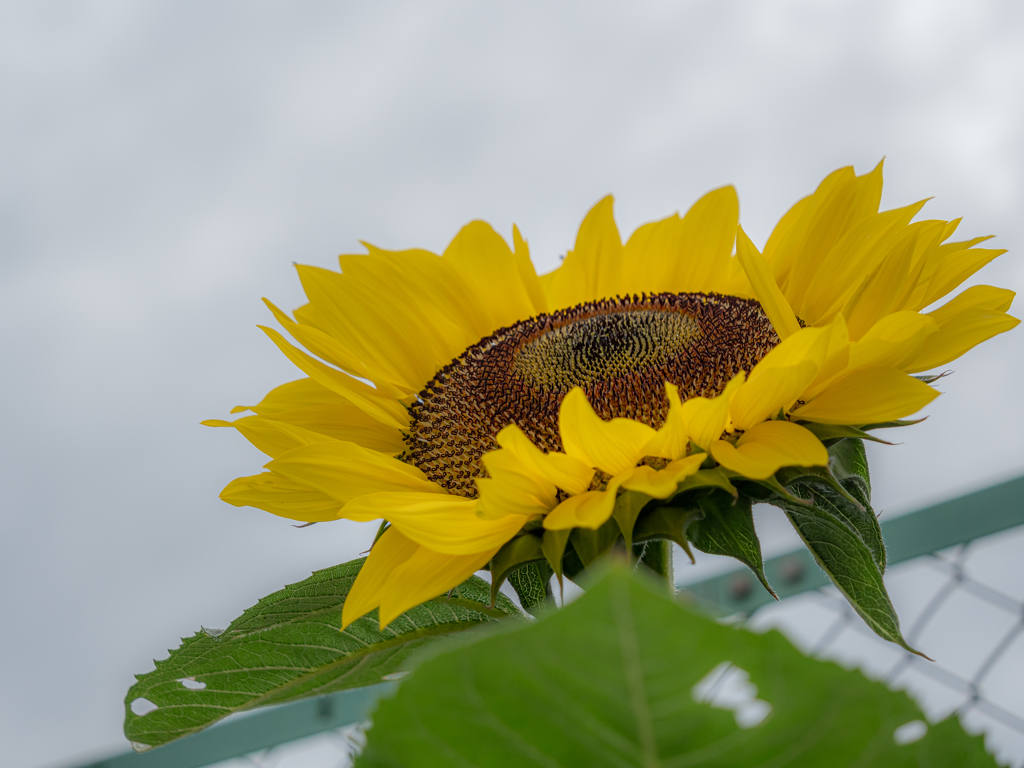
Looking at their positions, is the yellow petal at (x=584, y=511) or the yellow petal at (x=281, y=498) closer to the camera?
the yellow petal at (x=584, y=511)

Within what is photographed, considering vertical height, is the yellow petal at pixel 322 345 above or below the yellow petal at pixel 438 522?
above

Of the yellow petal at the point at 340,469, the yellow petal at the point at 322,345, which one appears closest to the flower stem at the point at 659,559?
the yellow petal at the point at 340,469

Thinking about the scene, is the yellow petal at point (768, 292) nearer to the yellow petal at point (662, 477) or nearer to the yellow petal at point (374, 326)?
the yellow petal at point (662, 477)

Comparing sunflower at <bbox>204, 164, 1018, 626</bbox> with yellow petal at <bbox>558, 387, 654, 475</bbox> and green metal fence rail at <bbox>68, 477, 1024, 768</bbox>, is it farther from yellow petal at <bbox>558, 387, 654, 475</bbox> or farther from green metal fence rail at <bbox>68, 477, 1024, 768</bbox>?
green metal fence rail at <bbox>68, 477, 1024, 768</bbox>

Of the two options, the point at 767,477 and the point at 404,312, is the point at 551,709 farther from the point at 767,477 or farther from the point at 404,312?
the point at 404,312

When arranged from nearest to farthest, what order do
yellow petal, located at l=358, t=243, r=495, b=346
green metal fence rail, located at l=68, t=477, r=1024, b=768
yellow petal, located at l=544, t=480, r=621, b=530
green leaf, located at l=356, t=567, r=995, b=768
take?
green leaf, located at l=356, t=567, r=995, b=768 < yellow petal, located at l=544, t=480, r=621, b=530 < yellow petal, located at l=358, t=243, r=495, b=346 < green metal fence rail, located at l=68, t=477, r=1024, b=768

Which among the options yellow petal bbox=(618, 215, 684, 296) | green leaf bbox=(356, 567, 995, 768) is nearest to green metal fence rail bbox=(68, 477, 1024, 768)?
yellow petal bbox=(618, 215, 684, 296)

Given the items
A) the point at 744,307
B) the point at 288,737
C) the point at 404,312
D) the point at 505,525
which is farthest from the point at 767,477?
the point at 288,737

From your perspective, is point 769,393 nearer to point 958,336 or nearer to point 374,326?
point 958,336

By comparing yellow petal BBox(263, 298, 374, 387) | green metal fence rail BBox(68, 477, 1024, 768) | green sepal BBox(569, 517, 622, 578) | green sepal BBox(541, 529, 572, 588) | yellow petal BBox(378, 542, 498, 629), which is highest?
yellow petal BBox(263, 298, 374, 387)
